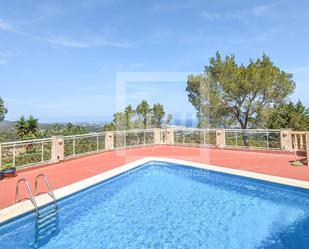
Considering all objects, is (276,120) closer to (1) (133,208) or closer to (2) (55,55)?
(1) (133,208)

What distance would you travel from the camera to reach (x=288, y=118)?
20.6 metres

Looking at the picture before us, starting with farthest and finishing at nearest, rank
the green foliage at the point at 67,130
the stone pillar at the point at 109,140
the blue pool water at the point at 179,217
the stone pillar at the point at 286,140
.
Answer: the green foliage at the point at 67,130 → the stone pillar at the point at 109,140 → the stone pillar at the point at 286,140 → the blue pool water at the point at 179,217

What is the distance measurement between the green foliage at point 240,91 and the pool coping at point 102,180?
13195 mm

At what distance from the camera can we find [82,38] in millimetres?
18688

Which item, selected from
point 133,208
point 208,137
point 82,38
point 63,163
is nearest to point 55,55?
point 82,38

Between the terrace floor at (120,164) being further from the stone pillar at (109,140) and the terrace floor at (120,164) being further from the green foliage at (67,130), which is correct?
the green foliage at (67,130)

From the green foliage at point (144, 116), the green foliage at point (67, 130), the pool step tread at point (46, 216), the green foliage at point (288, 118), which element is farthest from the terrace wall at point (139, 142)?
the green foliage at point (144, 116)

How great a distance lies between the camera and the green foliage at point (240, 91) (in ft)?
67.7

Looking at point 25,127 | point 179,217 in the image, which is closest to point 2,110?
point 25,127

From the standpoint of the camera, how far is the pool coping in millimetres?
5129

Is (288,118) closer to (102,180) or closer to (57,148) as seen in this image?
(102,180)

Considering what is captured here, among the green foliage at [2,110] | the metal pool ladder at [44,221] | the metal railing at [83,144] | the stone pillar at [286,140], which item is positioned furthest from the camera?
the green foliage at [2,110]

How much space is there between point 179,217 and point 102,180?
131 inches

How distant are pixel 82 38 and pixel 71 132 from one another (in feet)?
26.1
